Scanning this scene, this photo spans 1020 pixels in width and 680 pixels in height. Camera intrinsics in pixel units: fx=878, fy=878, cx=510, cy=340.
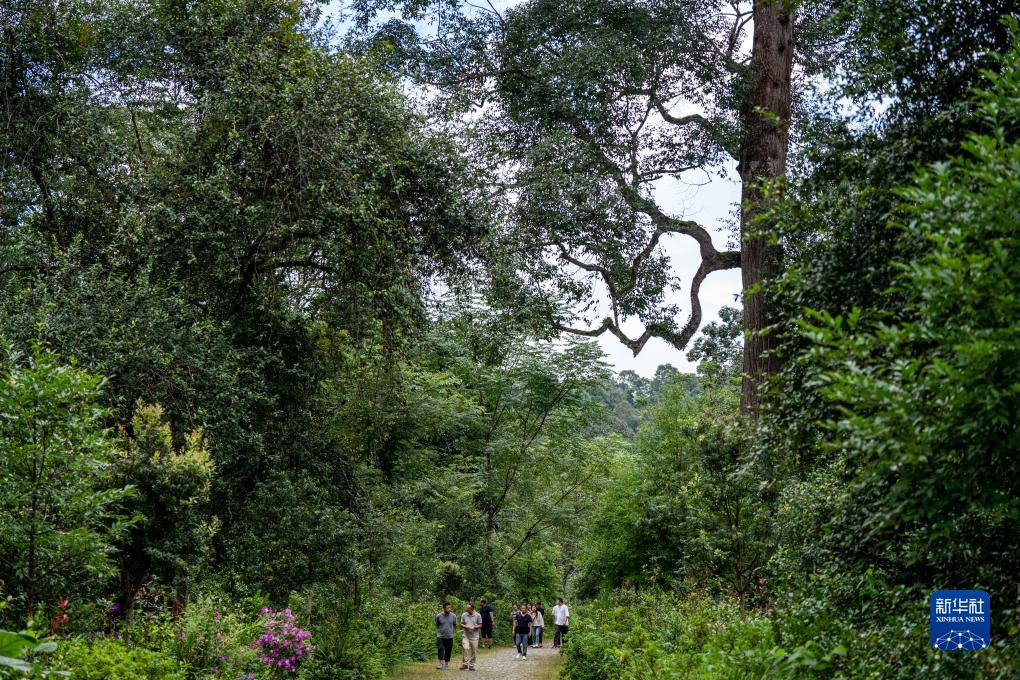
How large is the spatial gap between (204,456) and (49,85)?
7.49 metres

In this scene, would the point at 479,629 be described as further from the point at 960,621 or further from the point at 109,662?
the point at 960,621

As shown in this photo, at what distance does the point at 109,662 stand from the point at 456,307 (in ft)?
31.0

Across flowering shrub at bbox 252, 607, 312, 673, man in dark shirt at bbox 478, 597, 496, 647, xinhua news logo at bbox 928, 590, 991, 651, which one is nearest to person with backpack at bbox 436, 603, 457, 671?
man in dark shirt at bbox 478, 597, 496, 647

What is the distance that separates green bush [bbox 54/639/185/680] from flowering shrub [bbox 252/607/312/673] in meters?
3.41

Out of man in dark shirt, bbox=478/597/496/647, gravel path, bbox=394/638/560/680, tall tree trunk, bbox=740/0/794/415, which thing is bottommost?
gravel path, bbox=394/638/560/680

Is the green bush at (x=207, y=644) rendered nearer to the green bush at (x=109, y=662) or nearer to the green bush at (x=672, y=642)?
the green bush at (x=109, y=662)

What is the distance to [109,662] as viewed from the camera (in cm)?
746

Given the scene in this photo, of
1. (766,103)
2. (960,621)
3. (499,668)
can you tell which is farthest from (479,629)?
(960,621)

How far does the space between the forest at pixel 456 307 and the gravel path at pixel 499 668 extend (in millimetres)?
338

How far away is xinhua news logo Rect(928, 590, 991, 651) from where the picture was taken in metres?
4.80

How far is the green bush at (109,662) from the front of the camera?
714 centimetres

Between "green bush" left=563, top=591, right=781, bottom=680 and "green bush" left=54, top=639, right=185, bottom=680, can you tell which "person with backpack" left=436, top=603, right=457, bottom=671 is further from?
"green bush" left=54, top=639, right=185, bottom=680

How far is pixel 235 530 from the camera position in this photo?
13.8m

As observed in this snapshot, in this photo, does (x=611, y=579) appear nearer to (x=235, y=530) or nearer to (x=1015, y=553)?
(x=235, y=530)
